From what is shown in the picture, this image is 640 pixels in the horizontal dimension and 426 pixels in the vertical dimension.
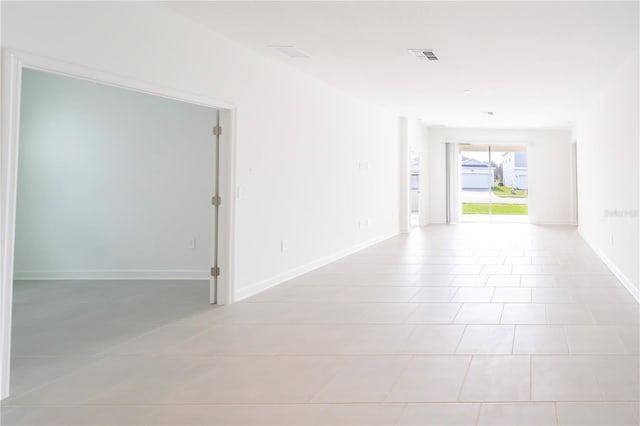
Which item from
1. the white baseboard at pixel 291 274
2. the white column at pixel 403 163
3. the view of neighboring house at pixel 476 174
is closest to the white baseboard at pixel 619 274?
the white baseboard at pixel 291 274

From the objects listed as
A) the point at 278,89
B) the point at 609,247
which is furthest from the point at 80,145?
the point at 609,247

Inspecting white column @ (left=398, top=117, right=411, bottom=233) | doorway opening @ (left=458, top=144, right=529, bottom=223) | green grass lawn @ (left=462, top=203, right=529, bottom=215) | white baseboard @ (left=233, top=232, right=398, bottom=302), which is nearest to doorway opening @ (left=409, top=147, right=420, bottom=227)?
doorway opening @ (left=458, top=144, right=529, bottom=223)

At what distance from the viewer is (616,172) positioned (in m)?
6.41

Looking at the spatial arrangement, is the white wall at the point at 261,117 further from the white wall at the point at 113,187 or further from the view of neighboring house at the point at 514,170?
the view of neighboring house at the point at 514,170

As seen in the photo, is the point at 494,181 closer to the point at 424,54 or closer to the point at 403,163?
the point at 403,163

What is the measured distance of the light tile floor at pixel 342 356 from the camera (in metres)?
2.48

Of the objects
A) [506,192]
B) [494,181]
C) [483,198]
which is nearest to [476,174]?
[494,181]

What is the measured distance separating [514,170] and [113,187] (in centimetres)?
1275

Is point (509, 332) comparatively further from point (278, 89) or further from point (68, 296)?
point (68, 296)

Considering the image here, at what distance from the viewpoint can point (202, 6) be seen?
399cm

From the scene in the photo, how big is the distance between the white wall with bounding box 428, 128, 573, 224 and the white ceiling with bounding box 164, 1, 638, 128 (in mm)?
6652

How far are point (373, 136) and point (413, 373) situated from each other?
7.20 metres

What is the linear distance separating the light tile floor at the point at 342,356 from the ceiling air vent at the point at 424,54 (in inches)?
103

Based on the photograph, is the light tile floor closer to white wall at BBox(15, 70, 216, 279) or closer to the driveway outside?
white wall at BBox(15, 70, 216, 279)
